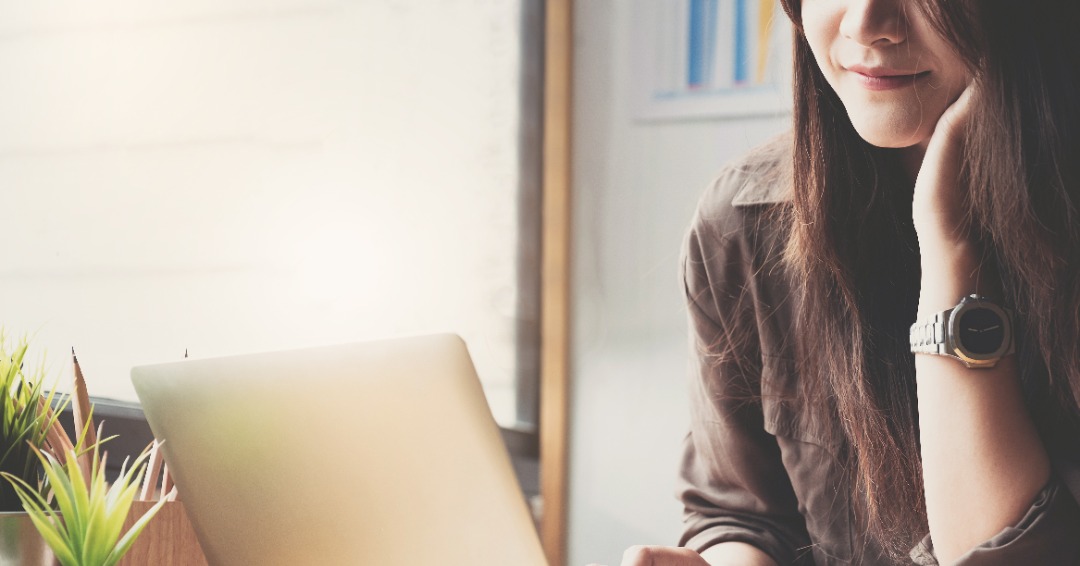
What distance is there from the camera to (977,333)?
2.87 feet

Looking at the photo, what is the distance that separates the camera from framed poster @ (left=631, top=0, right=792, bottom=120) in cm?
193

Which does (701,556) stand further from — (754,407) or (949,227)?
(949,227)

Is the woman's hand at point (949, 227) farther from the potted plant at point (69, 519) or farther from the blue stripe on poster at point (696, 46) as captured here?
the blue stripe on poster at point (696, 46)

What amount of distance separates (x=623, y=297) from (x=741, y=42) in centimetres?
57

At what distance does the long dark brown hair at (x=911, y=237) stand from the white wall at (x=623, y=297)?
92 centimetres

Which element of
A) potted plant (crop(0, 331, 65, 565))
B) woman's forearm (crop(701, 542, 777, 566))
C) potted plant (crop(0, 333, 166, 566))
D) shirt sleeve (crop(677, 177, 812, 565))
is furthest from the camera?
shirt sleeve (crop(677, 177, 812, 565))


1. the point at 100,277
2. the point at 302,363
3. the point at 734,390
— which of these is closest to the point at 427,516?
the point at 302,363

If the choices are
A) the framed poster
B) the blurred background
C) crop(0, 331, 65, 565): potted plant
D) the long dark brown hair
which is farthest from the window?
the long dark brown hair

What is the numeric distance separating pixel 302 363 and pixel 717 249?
547 millimetres

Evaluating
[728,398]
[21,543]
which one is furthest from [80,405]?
[728,398]

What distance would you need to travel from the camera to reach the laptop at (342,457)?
2.52 feet

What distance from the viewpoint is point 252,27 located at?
1.93 metres

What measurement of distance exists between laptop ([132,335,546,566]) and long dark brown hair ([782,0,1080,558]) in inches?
15.0

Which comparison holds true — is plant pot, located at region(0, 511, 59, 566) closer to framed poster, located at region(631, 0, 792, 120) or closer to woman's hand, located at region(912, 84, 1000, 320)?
woman's hand, located at region(912, 84, 1000, 320)
